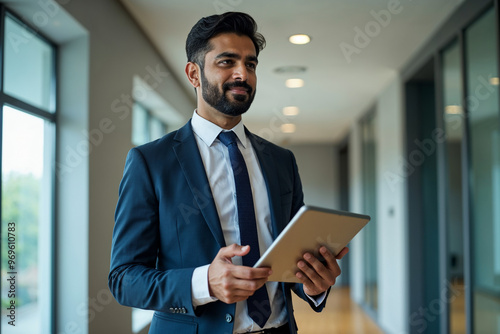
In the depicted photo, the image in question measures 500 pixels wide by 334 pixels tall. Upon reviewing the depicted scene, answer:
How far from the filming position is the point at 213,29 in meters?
1.42

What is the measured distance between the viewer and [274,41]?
4469 mm

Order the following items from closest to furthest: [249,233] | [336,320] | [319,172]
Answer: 1. [249,233]
2. [336,320]
3. [319,172]

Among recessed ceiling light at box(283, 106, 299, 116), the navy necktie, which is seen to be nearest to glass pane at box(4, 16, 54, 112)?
the navy necktie

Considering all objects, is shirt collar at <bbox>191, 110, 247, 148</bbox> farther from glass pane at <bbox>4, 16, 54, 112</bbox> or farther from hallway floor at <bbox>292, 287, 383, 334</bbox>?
hallway floor at <bbox>292, 287, 383, 334</bbox>

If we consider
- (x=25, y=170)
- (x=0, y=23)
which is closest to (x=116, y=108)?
(x=25, y=170)

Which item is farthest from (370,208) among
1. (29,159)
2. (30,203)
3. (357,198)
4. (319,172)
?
(29,159)

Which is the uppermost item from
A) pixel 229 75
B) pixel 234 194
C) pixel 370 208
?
pixel 229 75

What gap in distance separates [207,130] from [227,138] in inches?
2.5

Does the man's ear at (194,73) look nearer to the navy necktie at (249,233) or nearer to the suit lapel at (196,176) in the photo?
the suit lapel at (196,176)

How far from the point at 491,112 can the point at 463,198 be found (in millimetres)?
733

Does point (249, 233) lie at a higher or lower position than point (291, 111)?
lower

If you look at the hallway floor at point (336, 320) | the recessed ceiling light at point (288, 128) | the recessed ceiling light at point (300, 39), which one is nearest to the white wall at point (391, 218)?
the hallway floor at point (336, 320)

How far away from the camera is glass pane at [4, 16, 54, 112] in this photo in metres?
2.62

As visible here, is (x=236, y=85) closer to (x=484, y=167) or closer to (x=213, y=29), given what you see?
(x=213, y=29)
